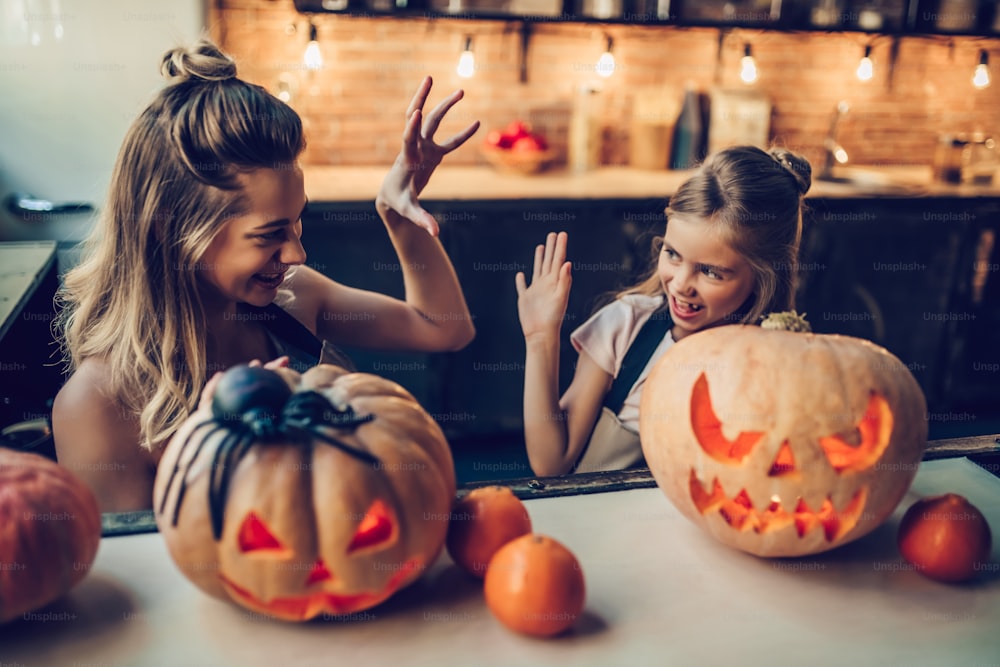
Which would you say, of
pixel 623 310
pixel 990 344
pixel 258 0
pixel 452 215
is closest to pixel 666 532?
pixel 623 310

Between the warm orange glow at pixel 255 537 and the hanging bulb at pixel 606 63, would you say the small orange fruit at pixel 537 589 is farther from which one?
the hanging bulb at pixel 606 63

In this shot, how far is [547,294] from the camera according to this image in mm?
1535

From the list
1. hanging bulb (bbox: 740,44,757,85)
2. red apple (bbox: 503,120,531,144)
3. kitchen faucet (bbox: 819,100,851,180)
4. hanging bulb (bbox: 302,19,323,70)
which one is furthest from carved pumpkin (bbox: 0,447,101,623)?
kitchen faucet (bbox: 819,100,851,180)

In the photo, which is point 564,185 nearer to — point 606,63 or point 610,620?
point 606,63

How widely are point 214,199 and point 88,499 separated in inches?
22.8

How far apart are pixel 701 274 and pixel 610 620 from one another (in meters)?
0.97

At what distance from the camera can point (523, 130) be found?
3.53 meters

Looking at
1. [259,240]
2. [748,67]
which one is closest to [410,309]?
[259,240]

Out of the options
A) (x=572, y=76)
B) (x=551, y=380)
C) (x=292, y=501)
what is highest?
(x=572, y=76)

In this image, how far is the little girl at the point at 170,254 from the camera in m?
1.24

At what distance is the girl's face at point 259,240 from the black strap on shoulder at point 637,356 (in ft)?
2.42

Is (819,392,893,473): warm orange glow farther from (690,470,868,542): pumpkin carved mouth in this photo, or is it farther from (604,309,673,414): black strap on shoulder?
(604,309,673,414): black strap on shoulder

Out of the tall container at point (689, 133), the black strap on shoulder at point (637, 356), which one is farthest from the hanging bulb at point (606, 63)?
the black strap on shoulder at point (637, 356)

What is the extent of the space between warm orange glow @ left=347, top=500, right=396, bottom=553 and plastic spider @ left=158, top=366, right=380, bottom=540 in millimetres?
44
